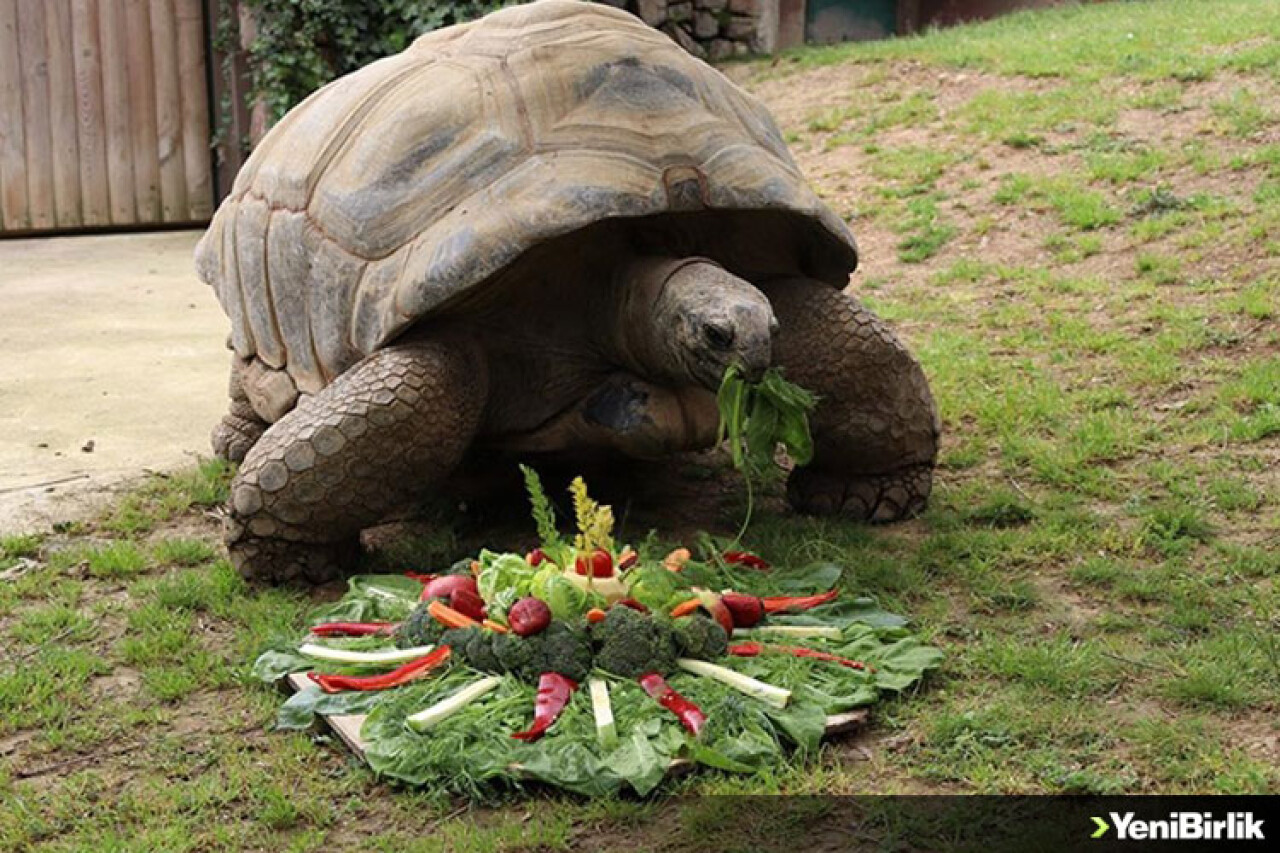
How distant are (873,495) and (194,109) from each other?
7268 mm

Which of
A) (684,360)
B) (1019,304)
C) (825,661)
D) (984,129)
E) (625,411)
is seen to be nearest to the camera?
(825,661)

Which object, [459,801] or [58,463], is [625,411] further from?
[58,463]

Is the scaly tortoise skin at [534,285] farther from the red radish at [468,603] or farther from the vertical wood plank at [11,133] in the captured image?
the vertical wood plank at [11,133]

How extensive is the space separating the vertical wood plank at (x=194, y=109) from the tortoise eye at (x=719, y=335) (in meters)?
7.54

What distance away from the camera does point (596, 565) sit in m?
3.48

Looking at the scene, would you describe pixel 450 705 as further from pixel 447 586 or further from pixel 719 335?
pixel 719 335

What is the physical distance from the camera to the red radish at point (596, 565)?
3459 millimetres

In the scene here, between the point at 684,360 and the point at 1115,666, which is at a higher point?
the point at 684,360

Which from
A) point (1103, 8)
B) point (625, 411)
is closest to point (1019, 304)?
point (625, 411)

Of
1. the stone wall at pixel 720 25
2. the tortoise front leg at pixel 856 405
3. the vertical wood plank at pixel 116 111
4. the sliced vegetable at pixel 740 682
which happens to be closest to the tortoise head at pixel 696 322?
the tortoise front leg at pixel 856 405

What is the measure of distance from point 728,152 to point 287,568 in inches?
60.7

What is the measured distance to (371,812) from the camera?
2895 millimetres

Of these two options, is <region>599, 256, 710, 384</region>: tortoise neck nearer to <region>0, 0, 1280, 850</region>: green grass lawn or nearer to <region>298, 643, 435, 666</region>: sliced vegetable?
<region>0, 0, 1280, 850</region>: green grass lawn

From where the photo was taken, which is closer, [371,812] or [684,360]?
[371,812]
